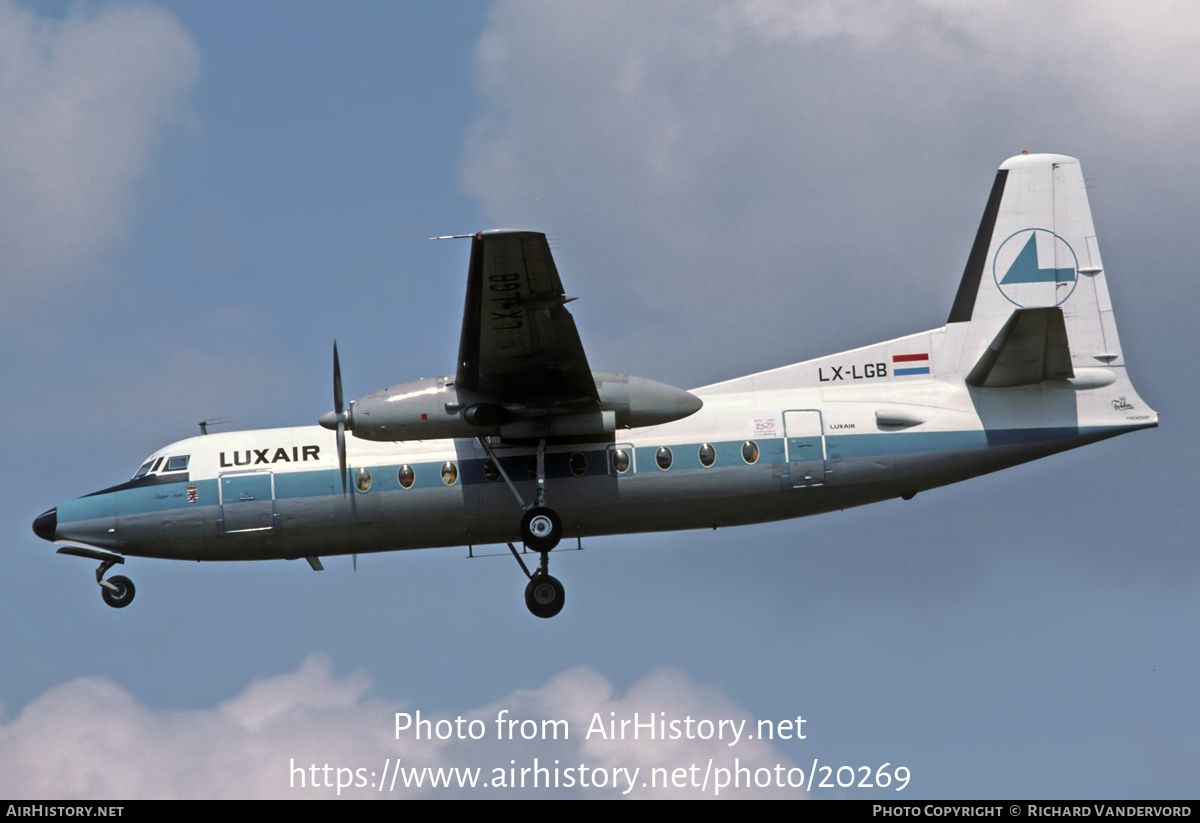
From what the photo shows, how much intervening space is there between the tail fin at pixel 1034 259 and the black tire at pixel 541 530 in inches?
297

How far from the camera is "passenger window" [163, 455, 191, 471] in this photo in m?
24.6

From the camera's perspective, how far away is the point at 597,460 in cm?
2386

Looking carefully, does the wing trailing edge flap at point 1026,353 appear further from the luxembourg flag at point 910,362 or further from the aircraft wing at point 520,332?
the aircraft wing at point 520,332

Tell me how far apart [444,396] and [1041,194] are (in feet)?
36.2

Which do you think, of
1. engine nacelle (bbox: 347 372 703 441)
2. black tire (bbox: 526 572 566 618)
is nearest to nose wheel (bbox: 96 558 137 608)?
engine nacelle (bbox: 347 372 703 441)

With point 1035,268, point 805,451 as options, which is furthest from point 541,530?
point 1035,268

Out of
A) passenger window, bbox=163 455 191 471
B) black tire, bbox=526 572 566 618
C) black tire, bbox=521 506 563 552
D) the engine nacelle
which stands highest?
the engine nacelle

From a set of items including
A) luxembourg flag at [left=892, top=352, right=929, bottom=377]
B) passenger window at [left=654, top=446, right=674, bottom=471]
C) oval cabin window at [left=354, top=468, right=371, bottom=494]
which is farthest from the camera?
luxembourg flag at [left=892, top=352, right=929, bottom=377]

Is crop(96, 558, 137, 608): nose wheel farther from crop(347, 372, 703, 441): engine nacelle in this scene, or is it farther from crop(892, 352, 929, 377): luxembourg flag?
crop(892, 352, 929, 377): luxembourg flag

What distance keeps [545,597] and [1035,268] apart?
1011 cm

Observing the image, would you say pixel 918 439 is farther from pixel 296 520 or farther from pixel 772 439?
pixel 296 520

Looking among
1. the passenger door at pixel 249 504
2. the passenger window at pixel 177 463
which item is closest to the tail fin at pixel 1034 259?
the passenger door at pixel 249 504

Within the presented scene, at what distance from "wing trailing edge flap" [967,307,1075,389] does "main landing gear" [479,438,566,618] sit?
23.3ft
